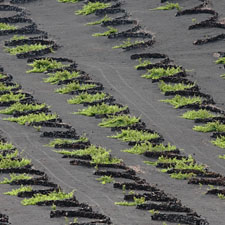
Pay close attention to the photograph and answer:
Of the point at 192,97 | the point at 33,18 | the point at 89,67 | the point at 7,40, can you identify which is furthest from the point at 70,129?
the point at 33,18

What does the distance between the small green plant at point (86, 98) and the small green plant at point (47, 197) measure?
68.8ft

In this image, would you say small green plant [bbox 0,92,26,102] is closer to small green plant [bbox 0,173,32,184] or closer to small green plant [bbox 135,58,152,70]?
small green plant [bbox 135,58,152,70]

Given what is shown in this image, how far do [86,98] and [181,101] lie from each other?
5925 mm

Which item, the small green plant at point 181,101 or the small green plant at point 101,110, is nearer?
the small green plant at point 101,110

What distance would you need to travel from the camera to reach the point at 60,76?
75.9 m

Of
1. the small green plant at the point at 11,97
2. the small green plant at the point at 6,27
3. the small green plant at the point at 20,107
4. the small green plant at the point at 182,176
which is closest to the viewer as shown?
the small green plant at the point at 182,176

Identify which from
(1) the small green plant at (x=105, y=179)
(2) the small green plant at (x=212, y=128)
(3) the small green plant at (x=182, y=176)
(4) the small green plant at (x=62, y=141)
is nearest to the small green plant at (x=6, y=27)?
(2) the small green plant at (x=212, y=128)

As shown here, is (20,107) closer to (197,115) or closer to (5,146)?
(5,146)

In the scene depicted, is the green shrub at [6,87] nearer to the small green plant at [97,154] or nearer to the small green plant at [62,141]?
the small green plant at [62,141]

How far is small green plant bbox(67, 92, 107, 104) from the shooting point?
70.1 metres

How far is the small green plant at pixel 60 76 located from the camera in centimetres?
7550

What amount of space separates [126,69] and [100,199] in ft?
93.7

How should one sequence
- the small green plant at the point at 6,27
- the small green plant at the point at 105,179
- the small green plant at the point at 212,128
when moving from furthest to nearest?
1. the small green plant at the point at 6,27
2. the small green plant at the point at 212,128
3. the small green plant at the point at 105,179

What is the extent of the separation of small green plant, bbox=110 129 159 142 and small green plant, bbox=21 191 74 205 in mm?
12618
